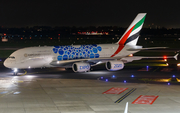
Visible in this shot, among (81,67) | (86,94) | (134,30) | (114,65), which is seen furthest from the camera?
(134,30)

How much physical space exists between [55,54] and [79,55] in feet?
12.0

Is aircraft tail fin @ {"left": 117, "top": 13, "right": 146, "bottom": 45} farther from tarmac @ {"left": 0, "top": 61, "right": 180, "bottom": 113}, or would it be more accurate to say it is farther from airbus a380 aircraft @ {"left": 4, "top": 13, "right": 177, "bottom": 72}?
tarmac @ {"left": 0, "top": 61, "right": 180, "bottom": 113}

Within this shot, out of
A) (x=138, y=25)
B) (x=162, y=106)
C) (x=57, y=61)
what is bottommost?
(x=162, y=106)

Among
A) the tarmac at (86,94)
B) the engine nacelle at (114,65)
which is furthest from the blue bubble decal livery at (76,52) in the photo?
the tarmac at (86,94)

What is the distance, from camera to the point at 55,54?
3888cm

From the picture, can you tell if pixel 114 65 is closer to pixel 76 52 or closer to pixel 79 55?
pixel 79 55

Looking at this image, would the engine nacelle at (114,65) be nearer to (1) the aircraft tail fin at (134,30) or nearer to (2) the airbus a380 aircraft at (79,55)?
(2) the airbus a380 aircraft at (79,55)

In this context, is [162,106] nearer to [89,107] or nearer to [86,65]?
[89,107]

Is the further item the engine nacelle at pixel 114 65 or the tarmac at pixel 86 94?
the engine nacelle at pixel 114 65

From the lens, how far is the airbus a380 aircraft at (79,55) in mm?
37188

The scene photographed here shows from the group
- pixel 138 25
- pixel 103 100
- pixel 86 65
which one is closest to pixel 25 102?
pixel 103 100

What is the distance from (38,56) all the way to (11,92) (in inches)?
500

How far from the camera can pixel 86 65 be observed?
123ft

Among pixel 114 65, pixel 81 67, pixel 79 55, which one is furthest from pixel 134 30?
pixel 81 67
